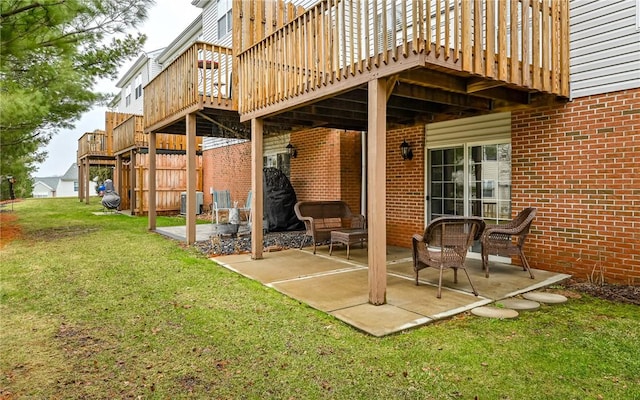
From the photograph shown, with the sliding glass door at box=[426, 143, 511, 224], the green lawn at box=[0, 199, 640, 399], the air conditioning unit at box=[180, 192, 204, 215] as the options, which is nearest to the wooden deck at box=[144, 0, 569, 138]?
the sliding glass door at box=[426, 143, 511, 224]

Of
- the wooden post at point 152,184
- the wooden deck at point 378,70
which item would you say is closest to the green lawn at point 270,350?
the wooden deck at point 378,70

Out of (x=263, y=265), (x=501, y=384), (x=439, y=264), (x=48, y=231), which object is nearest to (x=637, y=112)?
(x=439, y=264)

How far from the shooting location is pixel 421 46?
3934 millimetres

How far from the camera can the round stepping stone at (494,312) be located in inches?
163

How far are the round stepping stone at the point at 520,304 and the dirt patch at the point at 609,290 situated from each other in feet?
3.30

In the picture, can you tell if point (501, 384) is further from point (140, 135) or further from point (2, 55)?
point (140, 135)

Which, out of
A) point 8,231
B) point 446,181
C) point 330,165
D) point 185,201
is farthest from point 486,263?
point 185,201

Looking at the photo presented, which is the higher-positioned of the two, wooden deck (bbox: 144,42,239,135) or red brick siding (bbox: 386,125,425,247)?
wooden deck (bbox: 144,42,239,135)

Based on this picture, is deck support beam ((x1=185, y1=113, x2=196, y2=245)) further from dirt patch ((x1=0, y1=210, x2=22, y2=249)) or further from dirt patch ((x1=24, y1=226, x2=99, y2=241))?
dirt patch ((x1=0, y1=210, x2=22, y2=249))

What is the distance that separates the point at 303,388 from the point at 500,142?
5.59 m

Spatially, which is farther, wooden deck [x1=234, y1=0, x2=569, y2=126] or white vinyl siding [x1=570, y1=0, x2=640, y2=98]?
white vinyl siding [x1=570, y1=0, x2=640, y2=98]

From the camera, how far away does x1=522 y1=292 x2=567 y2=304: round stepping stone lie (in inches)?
182

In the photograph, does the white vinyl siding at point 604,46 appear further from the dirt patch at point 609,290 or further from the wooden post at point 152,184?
the wooden post at point 152,184

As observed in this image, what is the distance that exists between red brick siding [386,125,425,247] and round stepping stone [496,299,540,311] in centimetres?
354
